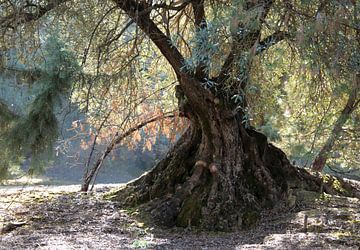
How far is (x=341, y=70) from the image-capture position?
11.6ft

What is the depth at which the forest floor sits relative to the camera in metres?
4.27

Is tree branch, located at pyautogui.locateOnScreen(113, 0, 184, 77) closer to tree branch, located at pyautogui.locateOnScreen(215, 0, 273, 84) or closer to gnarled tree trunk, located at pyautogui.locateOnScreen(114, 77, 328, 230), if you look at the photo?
gnarled tree trunk, located at pyautogui.locateOnScreen(114, 77, 328, 230)

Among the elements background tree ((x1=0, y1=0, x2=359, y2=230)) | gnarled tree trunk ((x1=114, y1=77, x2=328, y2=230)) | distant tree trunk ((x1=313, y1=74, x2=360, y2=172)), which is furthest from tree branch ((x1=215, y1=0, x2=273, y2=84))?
gnarled tree trunk ((x1=114, y1=77, x2=328, y2=230))

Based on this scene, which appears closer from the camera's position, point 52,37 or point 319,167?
point 52,37

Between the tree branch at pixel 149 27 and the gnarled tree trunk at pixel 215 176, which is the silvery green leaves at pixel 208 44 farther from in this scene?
the gnarled tree trunk at pixel 215 176

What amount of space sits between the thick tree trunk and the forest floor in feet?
0.76

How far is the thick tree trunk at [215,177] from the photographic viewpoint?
5285 millimetres

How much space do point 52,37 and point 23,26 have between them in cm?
50

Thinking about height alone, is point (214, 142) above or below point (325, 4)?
below

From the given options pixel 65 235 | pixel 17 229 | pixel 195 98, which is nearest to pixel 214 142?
pixel 195 98

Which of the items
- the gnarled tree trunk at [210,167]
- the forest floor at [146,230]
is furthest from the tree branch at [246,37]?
the forest floor at [146,230]

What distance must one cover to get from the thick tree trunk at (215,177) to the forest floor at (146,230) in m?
0.23

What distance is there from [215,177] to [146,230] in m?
1.01

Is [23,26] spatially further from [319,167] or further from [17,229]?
[319,167]
